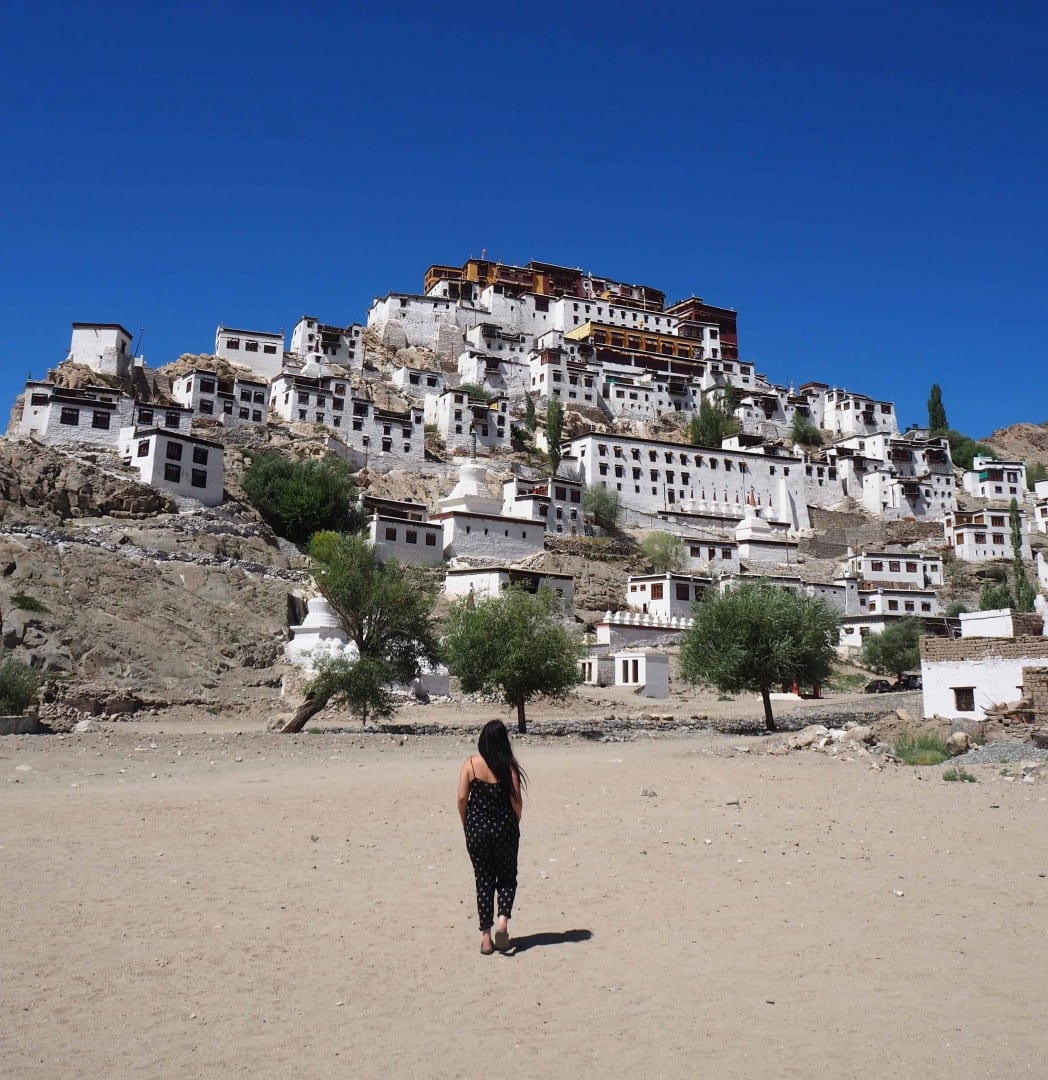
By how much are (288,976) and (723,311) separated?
383 ft

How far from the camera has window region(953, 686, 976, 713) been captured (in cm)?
2495

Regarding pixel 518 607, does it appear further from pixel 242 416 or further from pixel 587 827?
pixel 242 416

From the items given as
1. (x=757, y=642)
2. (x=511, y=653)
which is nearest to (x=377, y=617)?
(x=511, y=653)

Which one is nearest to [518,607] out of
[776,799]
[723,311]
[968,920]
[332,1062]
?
[776,799]

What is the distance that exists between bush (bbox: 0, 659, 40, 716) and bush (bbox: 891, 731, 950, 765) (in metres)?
21.6

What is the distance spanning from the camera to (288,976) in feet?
22.2

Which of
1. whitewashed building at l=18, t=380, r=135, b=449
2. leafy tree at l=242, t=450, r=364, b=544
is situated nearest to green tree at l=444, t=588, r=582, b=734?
leafy tree at l=242, t=450, r=364, b=544

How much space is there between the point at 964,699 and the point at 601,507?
176ft

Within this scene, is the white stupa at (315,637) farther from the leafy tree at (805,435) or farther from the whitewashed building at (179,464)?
the leafy tree at (805,435)

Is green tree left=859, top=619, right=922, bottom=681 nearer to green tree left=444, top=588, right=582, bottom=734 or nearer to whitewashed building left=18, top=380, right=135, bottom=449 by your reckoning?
green tree left=444, top=588, right=582, bottom=734

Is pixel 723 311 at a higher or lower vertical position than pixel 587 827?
higher

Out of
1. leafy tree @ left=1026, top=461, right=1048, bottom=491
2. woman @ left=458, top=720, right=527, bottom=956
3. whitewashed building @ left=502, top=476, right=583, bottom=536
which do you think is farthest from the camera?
leafy tree @ left=1026, top=461, right=1048, bottom=491

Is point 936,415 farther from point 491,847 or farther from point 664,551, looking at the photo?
point 491,847

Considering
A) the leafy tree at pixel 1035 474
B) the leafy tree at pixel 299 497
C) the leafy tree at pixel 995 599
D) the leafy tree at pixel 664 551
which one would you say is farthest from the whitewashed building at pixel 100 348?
the leafy tree at pixel 1035 474
